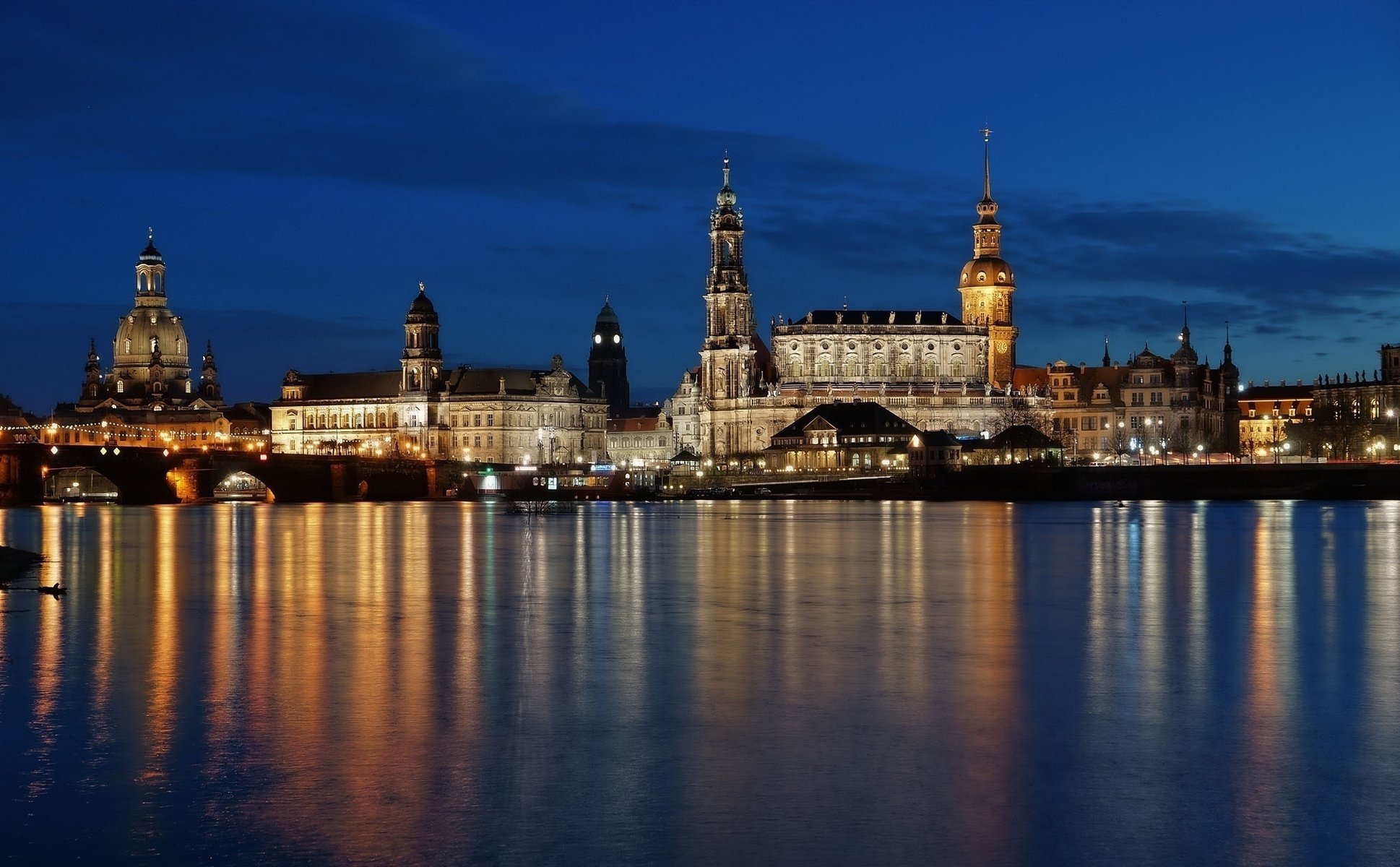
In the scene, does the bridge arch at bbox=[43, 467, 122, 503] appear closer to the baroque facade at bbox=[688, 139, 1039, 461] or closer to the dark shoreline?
the baroque facade at bbox=[688, 139, 1039, 461]

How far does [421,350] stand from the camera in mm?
187250

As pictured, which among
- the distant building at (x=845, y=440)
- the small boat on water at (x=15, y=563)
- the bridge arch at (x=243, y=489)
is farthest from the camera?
the bridge arch at (x=243, y=489)

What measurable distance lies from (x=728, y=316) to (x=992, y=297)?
28.3 metres

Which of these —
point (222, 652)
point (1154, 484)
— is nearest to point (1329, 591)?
point (222, 652)

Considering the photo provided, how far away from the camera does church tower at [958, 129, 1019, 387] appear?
576 ft

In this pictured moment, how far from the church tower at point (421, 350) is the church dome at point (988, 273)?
57.8m

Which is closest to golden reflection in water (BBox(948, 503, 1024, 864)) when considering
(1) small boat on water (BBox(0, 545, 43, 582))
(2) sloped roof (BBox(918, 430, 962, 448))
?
(1) small boat on water (BBox(0, 545, 43, 582))

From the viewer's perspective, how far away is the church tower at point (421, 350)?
186 meters

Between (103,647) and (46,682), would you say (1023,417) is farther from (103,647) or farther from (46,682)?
(46,682)

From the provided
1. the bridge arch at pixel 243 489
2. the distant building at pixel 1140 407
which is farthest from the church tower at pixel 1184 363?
the bridge arch at pixel 243 489

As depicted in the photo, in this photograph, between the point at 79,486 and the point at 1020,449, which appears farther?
the point at 79,486

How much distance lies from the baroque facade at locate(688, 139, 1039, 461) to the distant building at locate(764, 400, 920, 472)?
10.3 meters

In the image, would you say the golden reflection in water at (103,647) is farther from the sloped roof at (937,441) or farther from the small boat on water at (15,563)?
the sloped roof at (937,441)

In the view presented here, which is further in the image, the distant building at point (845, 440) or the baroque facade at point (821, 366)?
the baroque facade at point (821, 366)
